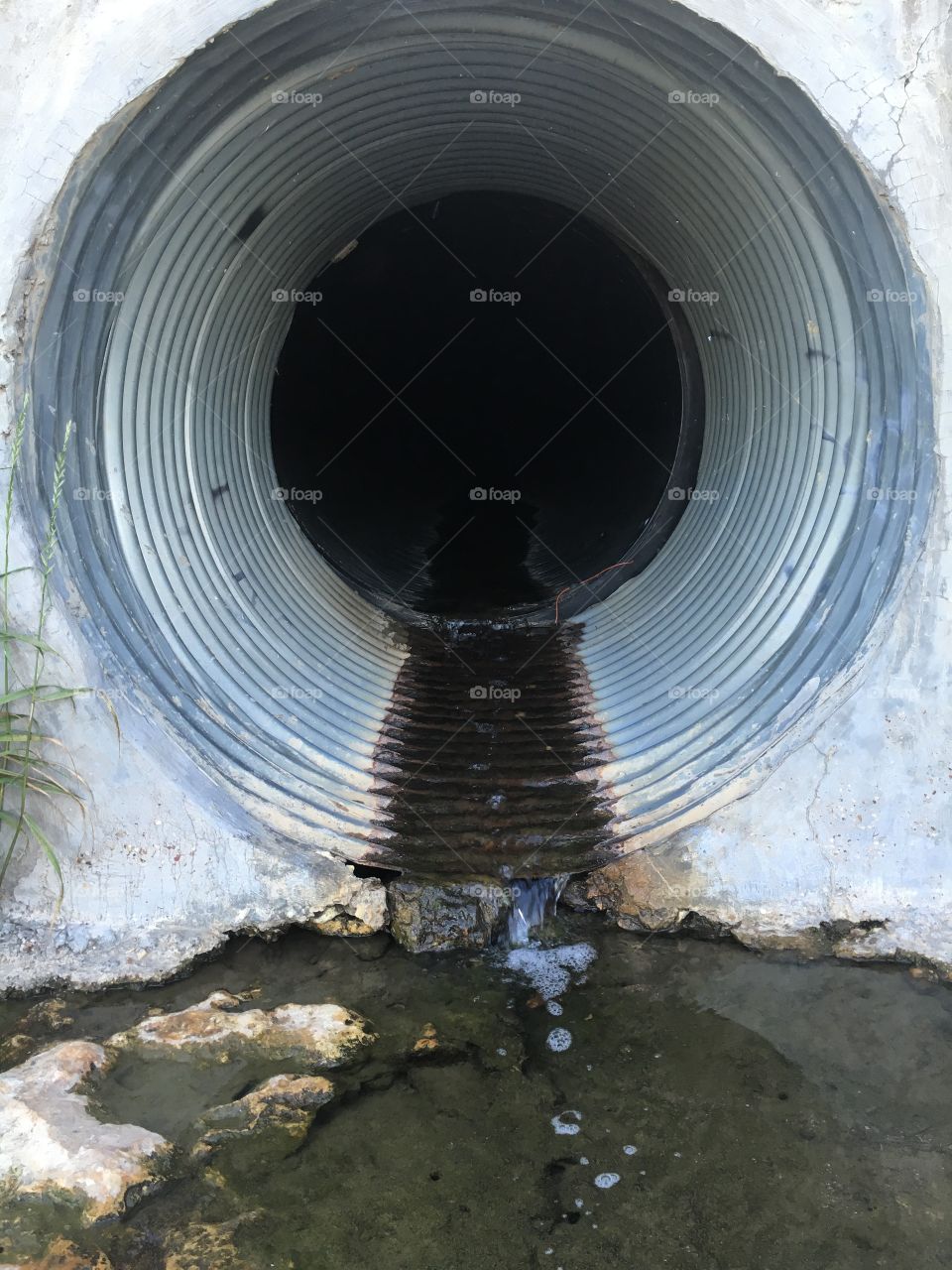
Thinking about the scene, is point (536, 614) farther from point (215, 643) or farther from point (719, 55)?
point (719, 55)

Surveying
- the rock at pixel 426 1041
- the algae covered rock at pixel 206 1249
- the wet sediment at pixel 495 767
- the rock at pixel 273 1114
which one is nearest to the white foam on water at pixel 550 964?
the wet sediment at pixel 495 767

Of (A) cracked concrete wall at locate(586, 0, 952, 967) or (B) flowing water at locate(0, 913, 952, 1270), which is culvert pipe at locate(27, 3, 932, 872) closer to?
(A) cracked concrete wall at locate(586, 0, 952, 967)

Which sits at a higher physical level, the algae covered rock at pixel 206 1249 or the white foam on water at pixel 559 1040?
the white foam on water at pixel 559 1040

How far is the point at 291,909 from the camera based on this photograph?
3.22 m

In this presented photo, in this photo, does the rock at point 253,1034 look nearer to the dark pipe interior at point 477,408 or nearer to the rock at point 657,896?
the rock at point 657,896

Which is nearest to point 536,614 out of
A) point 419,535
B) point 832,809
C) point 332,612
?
point 332,612

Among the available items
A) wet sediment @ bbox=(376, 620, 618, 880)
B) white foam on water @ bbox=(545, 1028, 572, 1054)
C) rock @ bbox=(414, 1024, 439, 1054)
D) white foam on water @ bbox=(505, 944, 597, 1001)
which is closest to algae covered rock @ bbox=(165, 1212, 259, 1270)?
rock @ bbox=(414, 1024, 439, 1054)

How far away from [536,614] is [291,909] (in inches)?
90.7

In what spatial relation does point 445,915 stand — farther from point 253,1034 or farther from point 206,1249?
point 206,1249

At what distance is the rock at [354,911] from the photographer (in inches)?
128

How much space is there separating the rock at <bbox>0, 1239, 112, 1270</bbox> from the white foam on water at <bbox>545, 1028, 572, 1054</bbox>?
115cm

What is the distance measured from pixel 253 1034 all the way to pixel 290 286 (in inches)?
109

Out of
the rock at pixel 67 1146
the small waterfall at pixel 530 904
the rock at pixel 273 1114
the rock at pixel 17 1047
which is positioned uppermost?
the small waterfall at pixel 530 904

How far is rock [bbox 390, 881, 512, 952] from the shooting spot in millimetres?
3266
